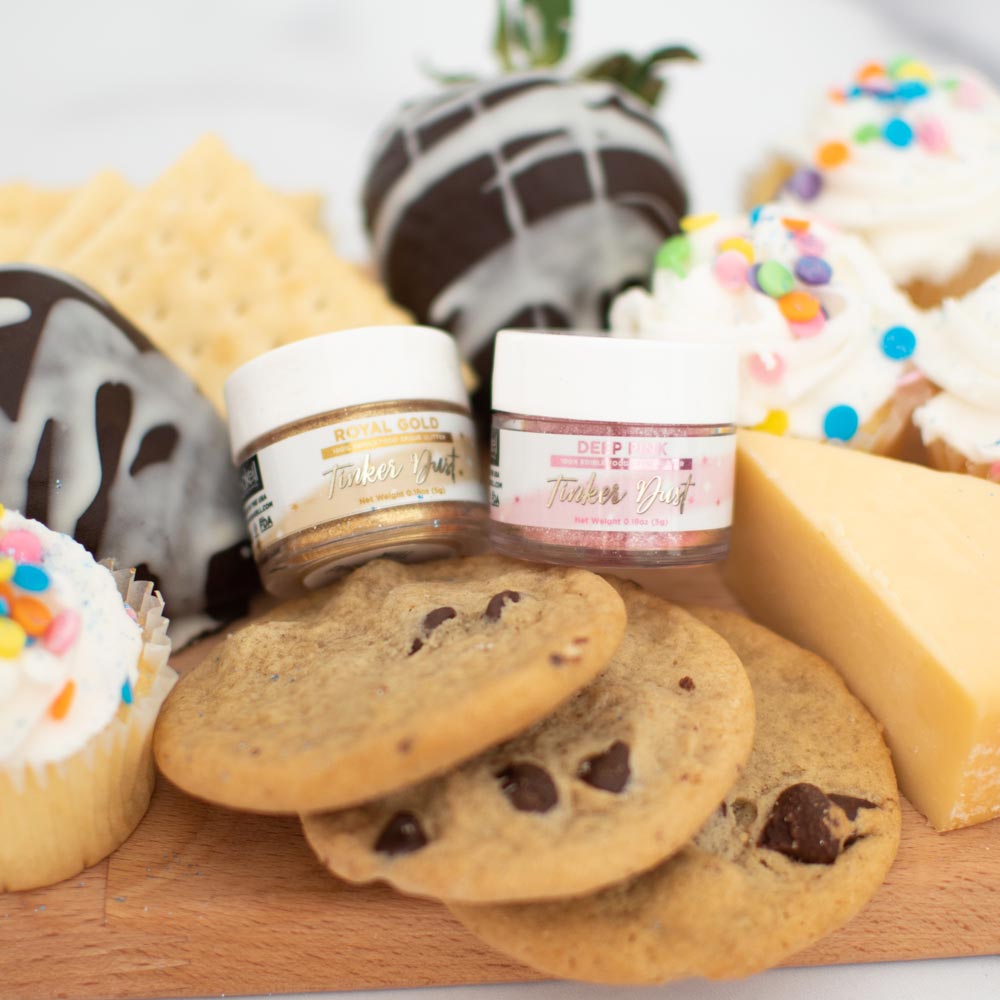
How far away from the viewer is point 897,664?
39.1 inches

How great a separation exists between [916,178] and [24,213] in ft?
4.60

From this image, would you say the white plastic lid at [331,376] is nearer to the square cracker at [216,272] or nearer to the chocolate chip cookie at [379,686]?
the chocolate chip cookie at [379,686]

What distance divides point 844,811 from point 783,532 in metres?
0.32

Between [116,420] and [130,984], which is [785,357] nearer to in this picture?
[116,420]

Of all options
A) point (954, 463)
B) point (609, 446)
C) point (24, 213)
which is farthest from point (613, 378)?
point (24, 213)

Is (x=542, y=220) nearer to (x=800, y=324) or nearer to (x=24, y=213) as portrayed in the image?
(x=800, y=324)

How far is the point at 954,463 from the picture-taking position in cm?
126

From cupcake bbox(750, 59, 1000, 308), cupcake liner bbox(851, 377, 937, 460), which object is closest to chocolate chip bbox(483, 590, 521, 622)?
cupcake liner bbox(851, 377, 937, 460)

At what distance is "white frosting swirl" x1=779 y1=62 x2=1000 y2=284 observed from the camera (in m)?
1.47

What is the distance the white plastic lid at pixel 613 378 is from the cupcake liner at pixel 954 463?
38 cm

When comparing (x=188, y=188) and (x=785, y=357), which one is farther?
(x=188, y=188)

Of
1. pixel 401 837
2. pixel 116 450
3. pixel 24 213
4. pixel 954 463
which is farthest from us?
pixel 24 213

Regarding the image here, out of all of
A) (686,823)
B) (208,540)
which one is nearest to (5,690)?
(208,540)

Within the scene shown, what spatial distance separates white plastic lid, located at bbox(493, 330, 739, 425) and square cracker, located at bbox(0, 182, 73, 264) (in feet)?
3.01
